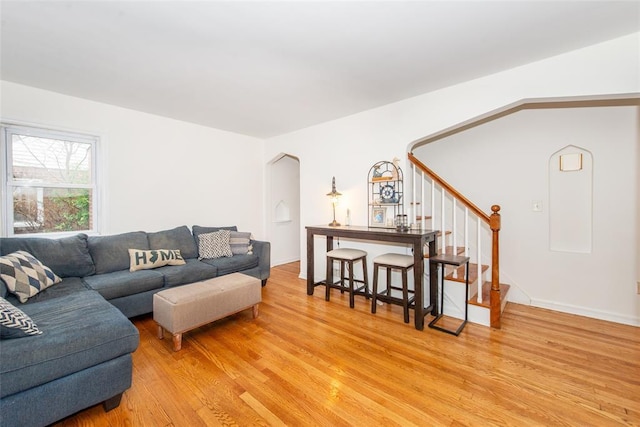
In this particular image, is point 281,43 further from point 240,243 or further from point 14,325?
point 240,243

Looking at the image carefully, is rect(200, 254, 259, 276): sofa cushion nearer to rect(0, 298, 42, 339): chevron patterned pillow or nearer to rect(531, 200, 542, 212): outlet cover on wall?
rect(0, 298, 42, 339): chevron patterned pillow

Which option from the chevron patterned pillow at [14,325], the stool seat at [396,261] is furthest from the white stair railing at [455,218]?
the chevron patterned pillow at [14,325]

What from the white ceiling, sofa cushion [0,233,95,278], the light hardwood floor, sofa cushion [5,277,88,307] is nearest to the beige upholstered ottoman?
the light hardwood floor

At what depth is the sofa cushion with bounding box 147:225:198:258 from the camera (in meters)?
3.54

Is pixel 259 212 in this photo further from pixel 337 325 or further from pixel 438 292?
pixel 438 292

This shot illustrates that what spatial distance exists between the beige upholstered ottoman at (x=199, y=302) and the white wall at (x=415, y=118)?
5.51ft

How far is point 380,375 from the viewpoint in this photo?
6.53ft

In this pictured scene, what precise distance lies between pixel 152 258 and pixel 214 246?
78 centimetres

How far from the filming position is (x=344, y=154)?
398cm

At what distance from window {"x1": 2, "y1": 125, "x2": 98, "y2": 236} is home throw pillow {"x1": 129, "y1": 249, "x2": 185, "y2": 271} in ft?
2.66

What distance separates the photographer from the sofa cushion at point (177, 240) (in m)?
3.54

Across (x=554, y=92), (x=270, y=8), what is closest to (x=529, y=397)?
(x=554, y=92)

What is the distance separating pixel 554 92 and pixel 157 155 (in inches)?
181

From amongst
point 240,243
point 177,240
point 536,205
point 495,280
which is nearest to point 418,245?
point 495,280
